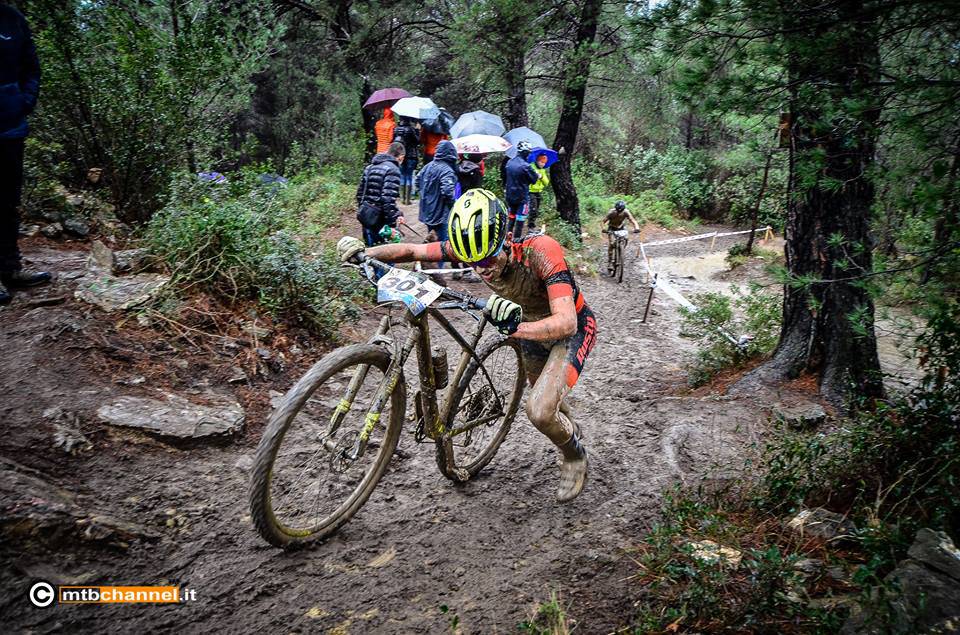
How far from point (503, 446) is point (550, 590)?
2.02 metres

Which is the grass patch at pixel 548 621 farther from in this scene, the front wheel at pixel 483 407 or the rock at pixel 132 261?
the rock at pixel 132 261

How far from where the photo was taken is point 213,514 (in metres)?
3.47

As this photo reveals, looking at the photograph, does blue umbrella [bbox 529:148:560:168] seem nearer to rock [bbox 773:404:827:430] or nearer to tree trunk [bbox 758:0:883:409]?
tree trunk [bbox 758:0:883:409]

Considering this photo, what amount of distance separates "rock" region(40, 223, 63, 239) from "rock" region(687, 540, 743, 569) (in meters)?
7.55

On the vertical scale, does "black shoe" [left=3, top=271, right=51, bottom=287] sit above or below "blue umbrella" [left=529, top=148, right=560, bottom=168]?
below

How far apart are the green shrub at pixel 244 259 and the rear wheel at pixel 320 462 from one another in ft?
6.61

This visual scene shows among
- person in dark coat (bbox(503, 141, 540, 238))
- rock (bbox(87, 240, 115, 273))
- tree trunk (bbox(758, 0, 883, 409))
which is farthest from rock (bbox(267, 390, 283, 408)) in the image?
person in dark coat (bbox(503, 141, 540, 238))

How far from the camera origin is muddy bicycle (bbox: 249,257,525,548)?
297cm

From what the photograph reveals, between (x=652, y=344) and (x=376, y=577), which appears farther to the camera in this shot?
(x=652, y=344)

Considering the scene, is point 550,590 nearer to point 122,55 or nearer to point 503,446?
point 503,446

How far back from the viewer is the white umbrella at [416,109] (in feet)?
45.4

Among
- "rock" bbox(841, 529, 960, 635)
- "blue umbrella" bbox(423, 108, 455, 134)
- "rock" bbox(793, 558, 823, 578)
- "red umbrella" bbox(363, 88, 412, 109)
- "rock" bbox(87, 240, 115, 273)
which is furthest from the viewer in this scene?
"red umbrella" bbox(363, 88, 412, 109)

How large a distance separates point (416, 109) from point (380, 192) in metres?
6.73

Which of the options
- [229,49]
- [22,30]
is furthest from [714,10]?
[229,49]
